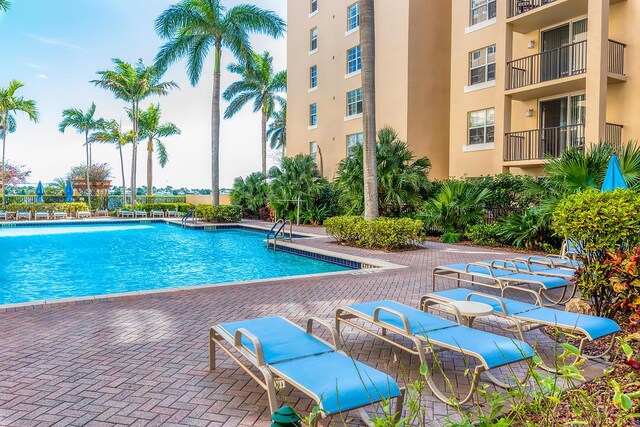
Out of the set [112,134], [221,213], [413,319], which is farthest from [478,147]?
[112,134]

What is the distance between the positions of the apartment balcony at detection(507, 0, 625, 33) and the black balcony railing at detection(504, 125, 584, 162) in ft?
12.9

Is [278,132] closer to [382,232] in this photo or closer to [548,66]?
[548,66]

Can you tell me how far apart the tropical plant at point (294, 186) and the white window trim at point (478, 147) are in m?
7.23

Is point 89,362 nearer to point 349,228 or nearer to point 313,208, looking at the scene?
point 349,228

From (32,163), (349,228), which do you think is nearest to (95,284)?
(349,228)

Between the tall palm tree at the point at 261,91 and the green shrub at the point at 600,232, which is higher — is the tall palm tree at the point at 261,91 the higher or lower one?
the higher one

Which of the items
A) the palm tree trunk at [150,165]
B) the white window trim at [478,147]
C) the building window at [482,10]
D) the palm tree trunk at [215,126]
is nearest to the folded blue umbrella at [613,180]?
the white window trim at [478,147]

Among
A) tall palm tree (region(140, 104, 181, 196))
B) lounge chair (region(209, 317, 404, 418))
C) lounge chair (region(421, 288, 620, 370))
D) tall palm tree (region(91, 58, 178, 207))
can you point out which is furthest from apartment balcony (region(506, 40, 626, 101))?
tall palm tree (region(140, 104, 181, 196))

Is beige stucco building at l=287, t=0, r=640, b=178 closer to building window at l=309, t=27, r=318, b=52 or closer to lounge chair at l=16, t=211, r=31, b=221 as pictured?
building window at l=309, t=27, r=318, b=52

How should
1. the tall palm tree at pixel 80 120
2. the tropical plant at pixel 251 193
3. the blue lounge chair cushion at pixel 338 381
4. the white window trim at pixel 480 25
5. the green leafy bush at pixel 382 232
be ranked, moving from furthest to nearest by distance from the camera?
the tall palm tree at pixel 80 120 → the tropical plant at pixel 251 193 → the white window trim at pixel 480 25 → the green leafy bush at pixel 382 232 → the blue lounge chair cushion at pixel 338 381

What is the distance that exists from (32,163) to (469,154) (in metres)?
43.5

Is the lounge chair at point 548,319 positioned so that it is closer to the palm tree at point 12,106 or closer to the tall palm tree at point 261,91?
the tall palm tree at point 261,91

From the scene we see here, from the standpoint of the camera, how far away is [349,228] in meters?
14.6

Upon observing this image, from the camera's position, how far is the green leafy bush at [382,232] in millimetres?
13398
